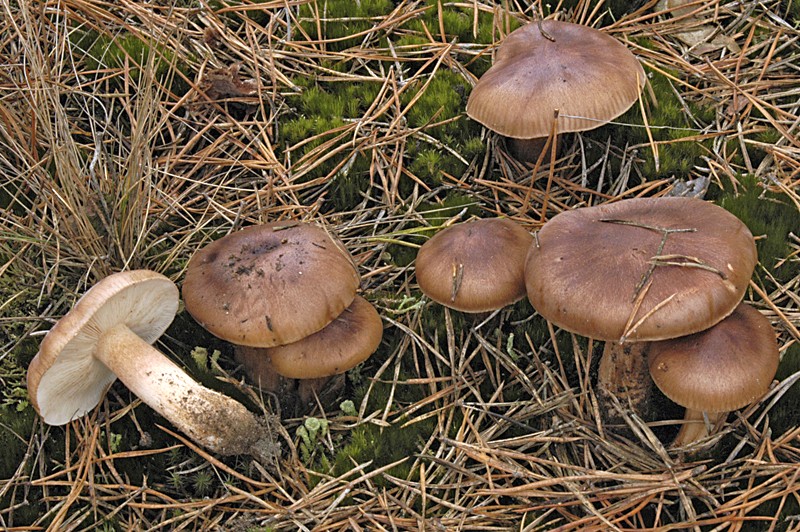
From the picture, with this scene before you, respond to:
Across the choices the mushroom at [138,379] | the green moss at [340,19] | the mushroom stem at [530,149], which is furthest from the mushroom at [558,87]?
the mushroom at [138,379]

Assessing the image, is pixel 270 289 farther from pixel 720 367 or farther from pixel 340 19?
pixel 340 19

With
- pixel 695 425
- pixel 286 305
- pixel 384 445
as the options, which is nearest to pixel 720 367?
pixel 695 425

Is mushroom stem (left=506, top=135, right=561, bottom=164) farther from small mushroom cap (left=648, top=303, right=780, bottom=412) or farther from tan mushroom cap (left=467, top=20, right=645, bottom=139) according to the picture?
small mushroom cap (left=648, top=303, right=780, bottom=412)

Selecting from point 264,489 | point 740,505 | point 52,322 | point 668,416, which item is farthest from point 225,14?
point 740,505

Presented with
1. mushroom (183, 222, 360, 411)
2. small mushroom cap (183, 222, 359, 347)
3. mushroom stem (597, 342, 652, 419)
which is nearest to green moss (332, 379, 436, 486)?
mushroom (183, 222, 360, 411)

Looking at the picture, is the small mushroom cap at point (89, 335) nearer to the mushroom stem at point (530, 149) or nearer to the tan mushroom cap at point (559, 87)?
the tan mushroom cap at point (559, 87)
